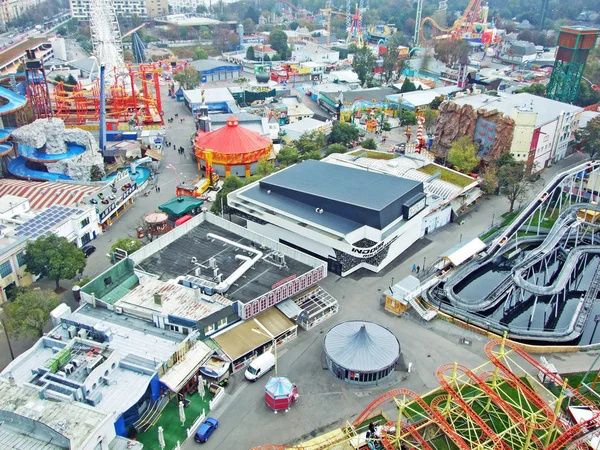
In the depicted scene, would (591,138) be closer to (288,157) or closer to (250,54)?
(288,157)

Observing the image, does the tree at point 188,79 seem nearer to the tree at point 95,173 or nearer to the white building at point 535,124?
the tree at point 95,173

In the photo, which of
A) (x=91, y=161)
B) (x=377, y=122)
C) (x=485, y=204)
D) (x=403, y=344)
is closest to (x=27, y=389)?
(x=403, y=344)

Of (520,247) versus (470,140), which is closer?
(520,247)

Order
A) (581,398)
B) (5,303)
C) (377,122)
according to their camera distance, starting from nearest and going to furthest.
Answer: (581,398)
(5,303)
(377,122)

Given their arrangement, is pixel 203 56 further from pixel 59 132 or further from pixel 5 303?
pixel 5 303

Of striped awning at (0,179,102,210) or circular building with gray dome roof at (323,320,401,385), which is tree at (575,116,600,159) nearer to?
circular building with gray dome roof at (323,320,401,385)

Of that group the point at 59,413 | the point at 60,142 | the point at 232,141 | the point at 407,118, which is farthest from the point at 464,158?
the point at 59,413

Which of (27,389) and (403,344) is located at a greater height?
(27,389)
